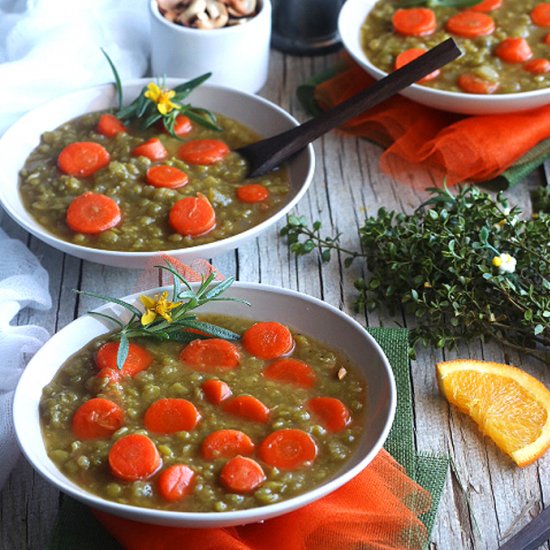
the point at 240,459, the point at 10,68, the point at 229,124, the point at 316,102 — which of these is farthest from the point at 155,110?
the point at 240,459

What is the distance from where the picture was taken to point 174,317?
2.53m

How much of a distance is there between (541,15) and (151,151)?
168 centimetres

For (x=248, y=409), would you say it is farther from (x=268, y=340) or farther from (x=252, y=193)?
(x=252, y=193)

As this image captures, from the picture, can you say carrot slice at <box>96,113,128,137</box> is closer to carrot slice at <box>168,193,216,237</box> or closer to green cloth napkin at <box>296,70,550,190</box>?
carrot slice at <box>168,193,216,237</box>

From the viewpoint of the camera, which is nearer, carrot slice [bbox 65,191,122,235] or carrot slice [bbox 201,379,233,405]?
carrot slice [bbox 201,379,233,405]

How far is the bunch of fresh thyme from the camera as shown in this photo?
2.86 m

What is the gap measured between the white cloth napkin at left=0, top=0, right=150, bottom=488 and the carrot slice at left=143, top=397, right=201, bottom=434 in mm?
832

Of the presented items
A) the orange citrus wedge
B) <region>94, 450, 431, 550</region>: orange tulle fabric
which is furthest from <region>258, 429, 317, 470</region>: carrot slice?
the orange citrus wedge

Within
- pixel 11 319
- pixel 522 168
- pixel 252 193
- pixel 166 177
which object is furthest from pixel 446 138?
pixel 11 319

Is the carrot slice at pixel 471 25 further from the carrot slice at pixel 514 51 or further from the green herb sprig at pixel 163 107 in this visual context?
the green herb sprig at pixel 163 107

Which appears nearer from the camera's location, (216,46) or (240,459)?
(240,459)

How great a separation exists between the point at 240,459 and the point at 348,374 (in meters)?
0.41

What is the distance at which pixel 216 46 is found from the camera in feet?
11.9

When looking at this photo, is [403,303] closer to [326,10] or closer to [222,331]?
[222,331]
